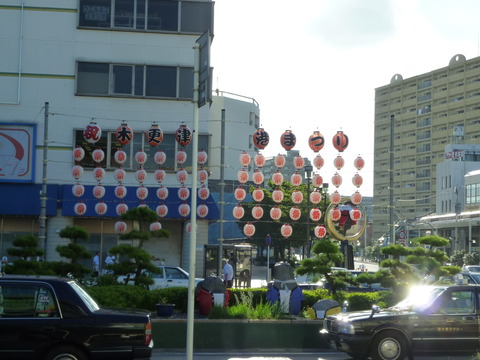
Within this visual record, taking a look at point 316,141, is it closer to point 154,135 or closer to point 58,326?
point 154,135

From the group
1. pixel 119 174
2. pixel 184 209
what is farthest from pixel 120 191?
pixel 184 209

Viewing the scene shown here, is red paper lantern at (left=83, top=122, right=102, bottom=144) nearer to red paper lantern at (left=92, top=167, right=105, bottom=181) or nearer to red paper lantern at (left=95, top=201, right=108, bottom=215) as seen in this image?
red paper lantern at (left=92, top=167, right=105, bottom=181)

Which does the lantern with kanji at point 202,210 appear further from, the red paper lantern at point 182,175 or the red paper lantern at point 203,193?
the red paper lantern at point 182,175

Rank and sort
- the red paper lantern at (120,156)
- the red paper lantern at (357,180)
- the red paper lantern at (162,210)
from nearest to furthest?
the red paper lantern at (357,180) < the red paper lantern at (120,156) < the red paper lantern at (162,210)

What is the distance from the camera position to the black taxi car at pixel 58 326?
33.1ft

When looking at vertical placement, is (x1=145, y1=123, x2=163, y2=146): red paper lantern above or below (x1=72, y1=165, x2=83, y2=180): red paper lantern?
above

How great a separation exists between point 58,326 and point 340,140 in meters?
19.4

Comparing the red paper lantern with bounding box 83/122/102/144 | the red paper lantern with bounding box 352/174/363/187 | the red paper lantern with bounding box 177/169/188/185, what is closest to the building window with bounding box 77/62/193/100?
the red paper lantern with bounding box 83/122/102/144

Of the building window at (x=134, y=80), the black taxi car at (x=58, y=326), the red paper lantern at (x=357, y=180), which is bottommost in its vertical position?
the black taxi car at (x=58, y=326)

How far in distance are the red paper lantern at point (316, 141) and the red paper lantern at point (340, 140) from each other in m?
0.49

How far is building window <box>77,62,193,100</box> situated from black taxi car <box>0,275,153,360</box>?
2349 centimetres

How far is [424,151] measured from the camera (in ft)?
396

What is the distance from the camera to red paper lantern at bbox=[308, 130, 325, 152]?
1100 inches

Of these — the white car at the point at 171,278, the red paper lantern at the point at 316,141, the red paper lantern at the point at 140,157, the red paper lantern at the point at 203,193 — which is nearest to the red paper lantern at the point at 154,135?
the red paper lantern at the point at 140,157
